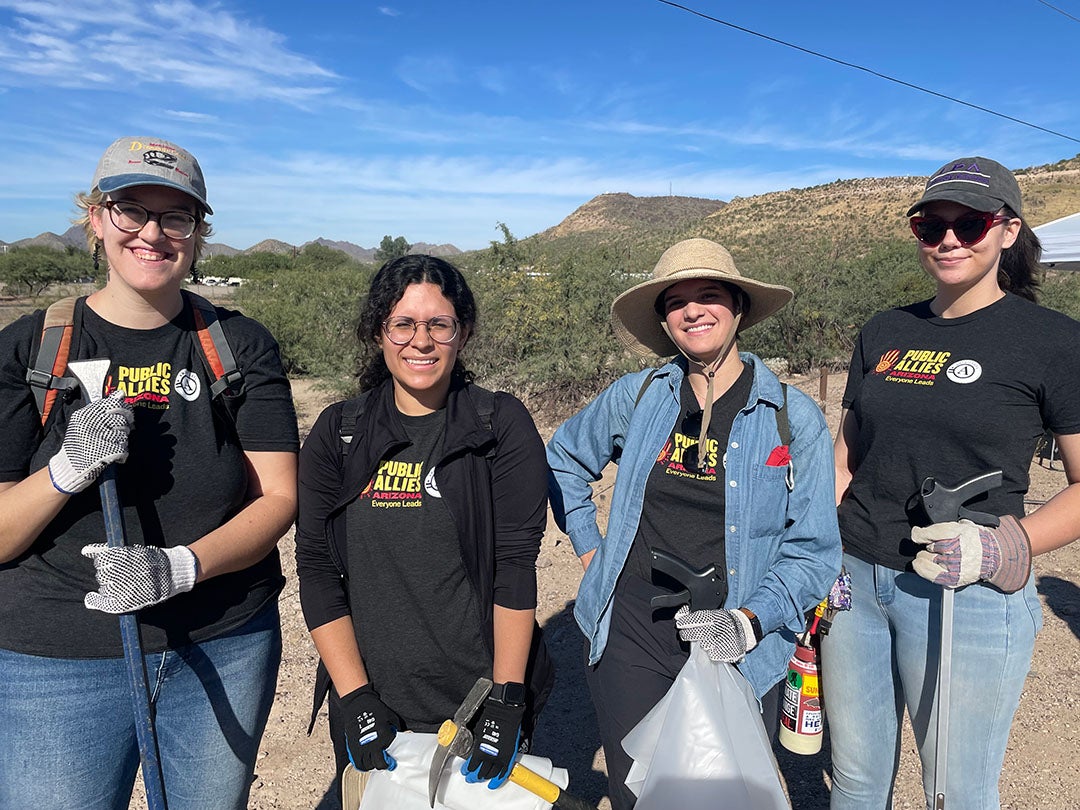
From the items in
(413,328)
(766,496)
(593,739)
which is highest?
(413,328)

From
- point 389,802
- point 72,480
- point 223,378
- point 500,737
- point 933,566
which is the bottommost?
point 389,802

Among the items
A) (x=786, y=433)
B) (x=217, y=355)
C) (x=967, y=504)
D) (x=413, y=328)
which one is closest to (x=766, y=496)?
(x=786, y=433)

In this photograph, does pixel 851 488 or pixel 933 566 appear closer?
pixel 933 566

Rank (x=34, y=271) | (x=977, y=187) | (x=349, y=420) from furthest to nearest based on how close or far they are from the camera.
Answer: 1. (x=34, y=271)
2. (x=977, y=187)
3. (x=349, y=420)

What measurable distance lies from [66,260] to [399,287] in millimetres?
45862

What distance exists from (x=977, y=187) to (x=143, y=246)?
7.59 feet

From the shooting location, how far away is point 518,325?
399 inches

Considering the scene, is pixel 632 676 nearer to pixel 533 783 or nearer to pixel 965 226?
pixel 533 783

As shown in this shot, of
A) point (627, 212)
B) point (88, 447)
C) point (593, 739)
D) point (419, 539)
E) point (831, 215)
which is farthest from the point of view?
point (627, 212)

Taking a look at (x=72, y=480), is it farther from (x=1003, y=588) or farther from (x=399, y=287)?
(x=1003, y=588)

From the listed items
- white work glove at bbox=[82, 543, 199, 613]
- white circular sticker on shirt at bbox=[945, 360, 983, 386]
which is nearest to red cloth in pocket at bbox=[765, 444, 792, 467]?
white circular sticker on shirt at bbox=[945, 360, 983, 386]

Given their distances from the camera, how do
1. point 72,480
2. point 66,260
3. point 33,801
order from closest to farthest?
point 72,480, point 33,801, point 66,260

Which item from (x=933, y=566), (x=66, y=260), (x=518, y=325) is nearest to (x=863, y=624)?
(x=933, y=566)

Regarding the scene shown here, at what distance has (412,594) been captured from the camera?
194cm
